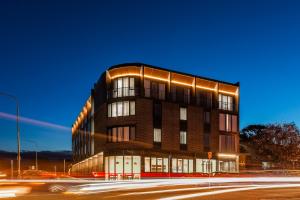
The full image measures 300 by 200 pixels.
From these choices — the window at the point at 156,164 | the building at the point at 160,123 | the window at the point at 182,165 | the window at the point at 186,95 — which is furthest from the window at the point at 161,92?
the window at the point at 182,165

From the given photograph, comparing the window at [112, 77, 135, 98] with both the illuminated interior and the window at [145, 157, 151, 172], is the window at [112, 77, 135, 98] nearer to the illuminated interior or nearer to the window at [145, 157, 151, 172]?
the illuminated interior

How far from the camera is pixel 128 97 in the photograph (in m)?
58.8

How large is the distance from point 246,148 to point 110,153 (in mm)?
38595

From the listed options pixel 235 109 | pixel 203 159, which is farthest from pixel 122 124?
pixel 235 109

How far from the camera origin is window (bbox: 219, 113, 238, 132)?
6931 centimetres

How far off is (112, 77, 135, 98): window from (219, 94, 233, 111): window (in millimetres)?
16652

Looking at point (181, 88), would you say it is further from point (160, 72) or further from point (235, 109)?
point (235, 109)

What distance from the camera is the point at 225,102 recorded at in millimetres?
70312

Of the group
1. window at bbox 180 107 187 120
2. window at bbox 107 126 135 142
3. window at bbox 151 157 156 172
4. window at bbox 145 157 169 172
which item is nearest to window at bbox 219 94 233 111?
window at bbox 180 107 187 120

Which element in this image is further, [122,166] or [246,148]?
[246,148]

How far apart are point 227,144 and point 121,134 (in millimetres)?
18653

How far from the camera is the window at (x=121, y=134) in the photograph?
2297 inches

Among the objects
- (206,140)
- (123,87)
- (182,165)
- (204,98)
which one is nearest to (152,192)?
(123,87)

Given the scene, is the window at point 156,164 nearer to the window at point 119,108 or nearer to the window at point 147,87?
the window at point 119,108
